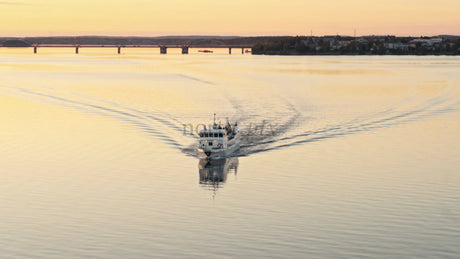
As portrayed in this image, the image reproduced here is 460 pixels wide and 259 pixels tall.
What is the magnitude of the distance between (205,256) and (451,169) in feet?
116

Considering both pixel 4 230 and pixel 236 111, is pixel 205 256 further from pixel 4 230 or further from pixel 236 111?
pixel 236 111

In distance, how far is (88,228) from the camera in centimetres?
4547

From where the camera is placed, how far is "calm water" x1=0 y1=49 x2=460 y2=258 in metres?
42.3

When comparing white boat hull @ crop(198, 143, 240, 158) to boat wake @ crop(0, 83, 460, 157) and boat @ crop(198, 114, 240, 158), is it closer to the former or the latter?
boat @ crop(198, 114, 240, 158)

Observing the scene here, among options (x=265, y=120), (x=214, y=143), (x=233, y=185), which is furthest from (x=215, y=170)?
(x=265, y=120)

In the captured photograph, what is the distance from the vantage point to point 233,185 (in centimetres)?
6066

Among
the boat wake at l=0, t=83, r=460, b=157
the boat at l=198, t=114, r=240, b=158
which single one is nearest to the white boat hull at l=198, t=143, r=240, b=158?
the boat at l=198, t=114, r=240, b=158

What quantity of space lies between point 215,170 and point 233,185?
333 inches

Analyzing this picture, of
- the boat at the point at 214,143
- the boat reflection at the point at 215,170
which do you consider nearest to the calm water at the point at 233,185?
the boat reflection at the point at 215,170

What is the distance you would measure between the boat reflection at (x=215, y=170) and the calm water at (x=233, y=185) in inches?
4.8

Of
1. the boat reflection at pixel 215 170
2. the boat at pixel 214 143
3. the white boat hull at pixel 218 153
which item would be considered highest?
the boat at pixel 214 143

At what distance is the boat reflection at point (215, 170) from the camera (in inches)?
2437

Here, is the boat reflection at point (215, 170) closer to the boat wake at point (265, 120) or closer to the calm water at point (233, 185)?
the calm water at point (233, 185)

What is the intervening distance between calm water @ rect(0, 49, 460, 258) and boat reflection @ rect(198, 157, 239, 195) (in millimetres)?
122
